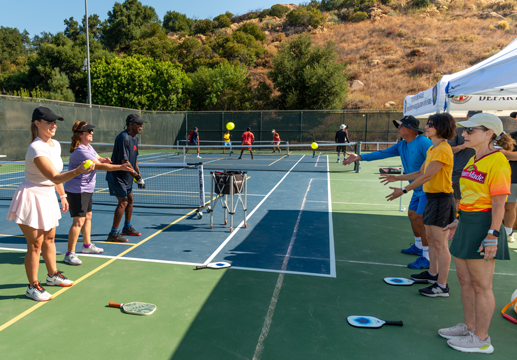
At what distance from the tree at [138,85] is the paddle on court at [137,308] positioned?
33.8 m

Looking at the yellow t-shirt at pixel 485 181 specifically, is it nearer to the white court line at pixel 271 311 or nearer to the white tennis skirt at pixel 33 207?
the white court line at pixel 271 311

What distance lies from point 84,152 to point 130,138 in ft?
3.76

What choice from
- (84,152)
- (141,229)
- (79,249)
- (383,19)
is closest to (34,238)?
(84,152)

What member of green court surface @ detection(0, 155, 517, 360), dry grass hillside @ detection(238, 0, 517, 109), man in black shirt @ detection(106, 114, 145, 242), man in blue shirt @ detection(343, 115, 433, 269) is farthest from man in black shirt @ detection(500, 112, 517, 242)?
dry grass hillside @ detection(238, 0, 517, 109)

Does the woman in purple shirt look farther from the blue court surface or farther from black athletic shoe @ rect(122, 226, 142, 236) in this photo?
black athletic shoe @ rect(122, 226, 142, 236)

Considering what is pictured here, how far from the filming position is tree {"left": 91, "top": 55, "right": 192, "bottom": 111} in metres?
34.9

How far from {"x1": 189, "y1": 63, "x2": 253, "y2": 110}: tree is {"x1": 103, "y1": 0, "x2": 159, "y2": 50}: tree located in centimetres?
3811

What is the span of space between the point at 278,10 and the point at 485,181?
82.3m

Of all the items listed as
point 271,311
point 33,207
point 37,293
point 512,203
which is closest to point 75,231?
point 37,293

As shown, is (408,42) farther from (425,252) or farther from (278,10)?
(425,252)

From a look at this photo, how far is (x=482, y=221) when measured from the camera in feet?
9.73

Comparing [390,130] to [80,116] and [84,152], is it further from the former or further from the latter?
[84,152]

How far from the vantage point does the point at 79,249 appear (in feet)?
18.6

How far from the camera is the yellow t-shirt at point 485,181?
283 cm
